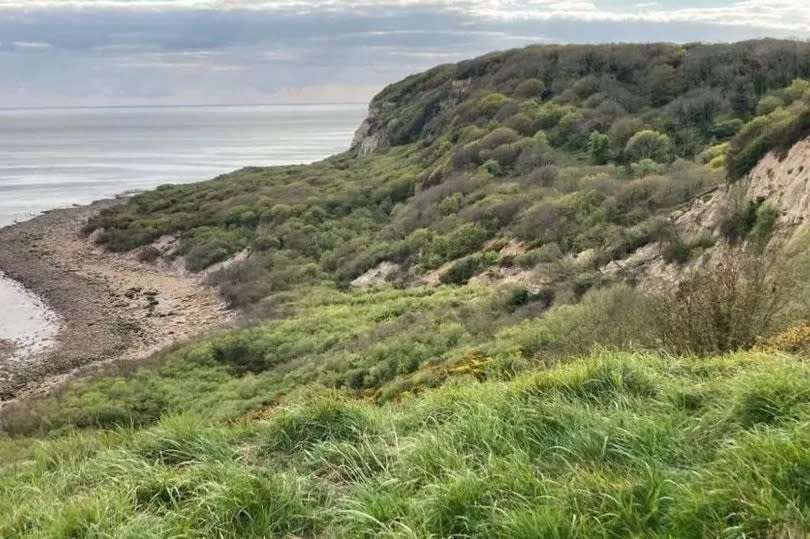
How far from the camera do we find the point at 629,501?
3.77m

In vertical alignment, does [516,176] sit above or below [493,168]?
below

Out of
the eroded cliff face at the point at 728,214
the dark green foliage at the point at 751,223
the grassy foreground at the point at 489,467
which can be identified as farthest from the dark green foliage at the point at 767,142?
the grassy foreground at the point at 489,467

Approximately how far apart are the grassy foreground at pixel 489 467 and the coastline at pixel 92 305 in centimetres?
1995

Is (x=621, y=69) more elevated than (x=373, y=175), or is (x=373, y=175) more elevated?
(x=621, y=69)

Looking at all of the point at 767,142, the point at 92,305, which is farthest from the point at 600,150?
the point at 92,305

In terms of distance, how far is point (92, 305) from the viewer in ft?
112

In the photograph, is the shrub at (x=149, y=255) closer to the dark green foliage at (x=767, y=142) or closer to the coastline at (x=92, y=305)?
the coastline at (x=92, y=305)

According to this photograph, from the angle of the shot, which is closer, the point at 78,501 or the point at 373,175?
the point at 78,501

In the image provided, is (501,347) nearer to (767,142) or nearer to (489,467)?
(489,467)

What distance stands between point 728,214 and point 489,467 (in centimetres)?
1499

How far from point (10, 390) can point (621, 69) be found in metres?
45.4

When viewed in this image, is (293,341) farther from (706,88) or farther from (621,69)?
(621,69)

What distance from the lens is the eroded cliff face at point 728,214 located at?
15031 millimetres

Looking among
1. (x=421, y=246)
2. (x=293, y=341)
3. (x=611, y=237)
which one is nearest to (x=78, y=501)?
(x=293, y=341)
